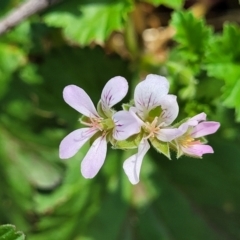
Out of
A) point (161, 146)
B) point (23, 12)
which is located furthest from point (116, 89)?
point (23, 12)

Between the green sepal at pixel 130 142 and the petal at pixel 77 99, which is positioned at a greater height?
the petal at pixel 77 99

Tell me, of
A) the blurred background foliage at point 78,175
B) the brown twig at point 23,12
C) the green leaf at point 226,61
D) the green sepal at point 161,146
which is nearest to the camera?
the green sepal at point 161,146

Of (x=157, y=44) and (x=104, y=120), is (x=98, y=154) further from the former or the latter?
(x=157, y=44)

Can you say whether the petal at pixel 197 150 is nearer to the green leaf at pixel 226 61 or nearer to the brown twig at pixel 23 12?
the green leaf at pixel 226 61

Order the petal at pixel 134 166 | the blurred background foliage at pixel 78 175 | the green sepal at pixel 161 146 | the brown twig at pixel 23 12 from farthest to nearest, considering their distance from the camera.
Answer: the blurred background foliage at pixel 78 175 < the brown twig at pixel 23 12 < the green sepal at pixel 161 146 < the petal at pixel 134 166

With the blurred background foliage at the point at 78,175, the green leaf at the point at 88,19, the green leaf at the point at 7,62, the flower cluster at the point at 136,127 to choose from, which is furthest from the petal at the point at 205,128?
the green leaf at the point at 7,62

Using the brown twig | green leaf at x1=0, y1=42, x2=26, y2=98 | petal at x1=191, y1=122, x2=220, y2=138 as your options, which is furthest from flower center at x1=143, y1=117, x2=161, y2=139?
green leaf at x1=0, y1=42, x2=26, y2=98

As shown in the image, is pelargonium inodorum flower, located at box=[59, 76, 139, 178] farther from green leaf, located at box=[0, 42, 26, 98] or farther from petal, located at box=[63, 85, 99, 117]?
green leaf, located at box=[0, 42, 26, 98]
